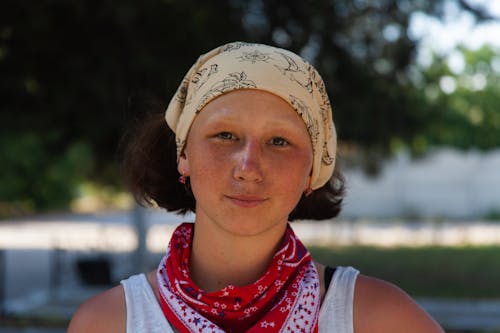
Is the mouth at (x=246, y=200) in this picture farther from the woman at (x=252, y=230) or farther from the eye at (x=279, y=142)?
the eye at (x=279, y=142)

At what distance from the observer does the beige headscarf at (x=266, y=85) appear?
5.28 ft

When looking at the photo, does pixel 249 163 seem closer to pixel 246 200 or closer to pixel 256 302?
pixel 246 200

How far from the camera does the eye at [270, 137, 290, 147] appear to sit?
160 centimetres

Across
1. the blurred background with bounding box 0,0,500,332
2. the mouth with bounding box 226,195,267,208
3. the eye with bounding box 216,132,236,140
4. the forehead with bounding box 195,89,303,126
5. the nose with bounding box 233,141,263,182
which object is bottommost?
the blurred background with bounding box 0,0,500,332

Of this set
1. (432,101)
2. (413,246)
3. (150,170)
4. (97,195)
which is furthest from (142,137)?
(97,195)

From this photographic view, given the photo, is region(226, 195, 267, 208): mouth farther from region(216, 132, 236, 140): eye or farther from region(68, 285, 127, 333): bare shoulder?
region(68, 285, 127, 333): bare shoulder

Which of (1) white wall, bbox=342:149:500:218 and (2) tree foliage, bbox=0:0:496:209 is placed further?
(1) white wall, bbox=342:149:500:218

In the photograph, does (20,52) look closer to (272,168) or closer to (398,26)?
(398,26)

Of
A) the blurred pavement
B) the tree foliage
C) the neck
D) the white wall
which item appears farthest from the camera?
the white wall

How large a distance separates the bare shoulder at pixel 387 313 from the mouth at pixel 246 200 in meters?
0.31

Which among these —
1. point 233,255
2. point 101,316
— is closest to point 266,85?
point 233,255

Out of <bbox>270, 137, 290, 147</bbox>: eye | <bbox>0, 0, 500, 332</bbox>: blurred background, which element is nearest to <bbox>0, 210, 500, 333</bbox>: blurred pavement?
<bbox>0, 0, 500, 332</bbox>: blurred background

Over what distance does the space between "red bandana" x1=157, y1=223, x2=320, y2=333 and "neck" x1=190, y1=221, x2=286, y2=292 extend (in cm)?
4

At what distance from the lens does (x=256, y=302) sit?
5.24 feet
